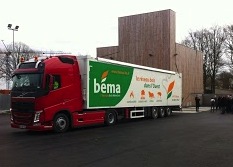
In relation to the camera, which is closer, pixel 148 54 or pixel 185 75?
pixel 148 54

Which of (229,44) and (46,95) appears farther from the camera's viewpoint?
(229,44)

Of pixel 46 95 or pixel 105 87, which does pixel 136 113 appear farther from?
pixel 46 95

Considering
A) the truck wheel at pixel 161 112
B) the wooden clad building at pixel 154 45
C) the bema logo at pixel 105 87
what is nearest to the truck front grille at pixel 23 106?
the bema logo at pixel 105 87

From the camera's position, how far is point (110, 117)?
2028 centimetres

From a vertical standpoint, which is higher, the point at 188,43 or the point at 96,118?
the point at 188,43

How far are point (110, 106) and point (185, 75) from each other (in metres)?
27.5

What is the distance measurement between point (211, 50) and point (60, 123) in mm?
58517

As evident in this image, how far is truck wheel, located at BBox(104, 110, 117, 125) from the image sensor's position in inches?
784

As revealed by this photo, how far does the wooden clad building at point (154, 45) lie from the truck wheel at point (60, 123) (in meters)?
25.7

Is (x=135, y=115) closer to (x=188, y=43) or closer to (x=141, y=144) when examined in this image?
(x=141, y=144)

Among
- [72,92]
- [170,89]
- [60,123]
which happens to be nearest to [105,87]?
[72,92]

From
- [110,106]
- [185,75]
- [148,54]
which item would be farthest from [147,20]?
[110,106]

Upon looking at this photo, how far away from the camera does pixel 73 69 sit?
17469 millimetres

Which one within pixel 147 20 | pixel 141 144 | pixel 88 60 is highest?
pixel 147 20
